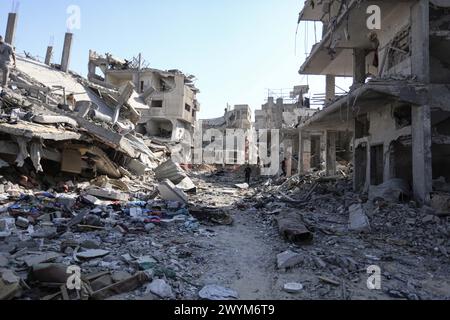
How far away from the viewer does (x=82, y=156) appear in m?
13.2

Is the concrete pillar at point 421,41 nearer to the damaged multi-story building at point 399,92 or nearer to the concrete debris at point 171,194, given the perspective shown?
the damaged multi-story building at point 399,92

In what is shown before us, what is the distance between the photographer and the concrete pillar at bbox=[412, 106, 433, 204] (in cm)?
956

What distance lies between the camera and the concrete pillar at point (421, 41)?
9.92 meters

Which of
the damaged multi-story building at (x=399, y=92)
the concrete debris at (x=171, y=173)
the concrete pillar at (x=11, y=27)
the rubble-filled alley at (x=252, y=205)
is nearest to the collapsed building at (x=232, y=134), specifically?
the rubble-filled alley at (x=252, y=205)

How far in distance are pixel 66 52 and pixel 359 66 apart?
772 inches

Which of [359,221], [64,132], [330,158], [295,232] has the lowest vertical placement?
[295,232]

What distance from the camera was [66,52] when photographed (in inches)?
955

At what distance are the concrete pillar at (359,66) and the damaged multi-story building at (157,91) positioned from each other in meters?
22.3

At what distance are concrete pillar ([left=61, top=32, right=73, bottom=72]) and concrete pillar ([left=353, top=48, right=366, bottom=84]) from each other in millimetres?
18519

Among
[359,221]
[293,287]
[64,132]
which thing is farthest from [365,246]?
[64,132]

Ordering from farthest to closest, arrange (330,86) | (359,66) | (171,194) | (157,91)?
(157,91) → (330,86) → (359,66) → (171,194)

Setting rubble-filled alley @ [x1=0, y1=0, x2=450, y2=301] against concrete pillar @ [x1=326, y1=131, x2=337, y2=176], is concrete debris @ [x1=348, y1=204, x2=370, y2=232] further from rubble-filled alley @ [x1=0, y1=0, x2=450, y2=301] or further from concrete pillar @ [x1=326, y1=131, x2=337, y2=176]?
concrete pillar @ [x1=326, y1=131, x2=337, y2=176]

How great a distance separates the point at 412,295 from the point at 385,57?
1000 cm

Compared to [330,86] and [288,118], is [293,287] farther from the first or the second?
[288,118]
